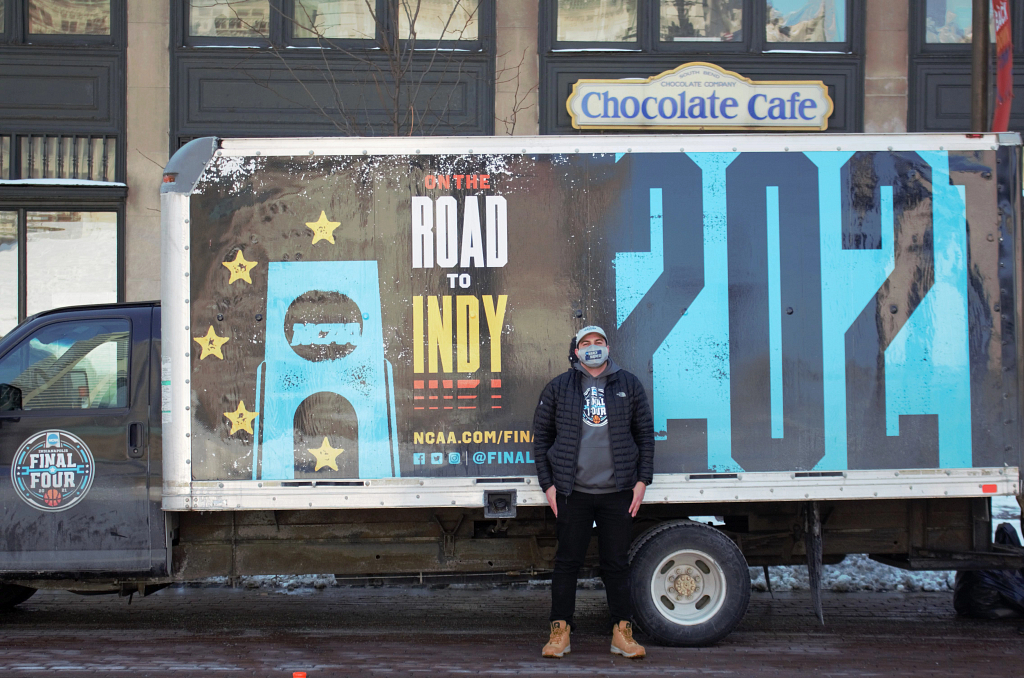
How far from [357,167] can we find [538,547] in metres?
2.66

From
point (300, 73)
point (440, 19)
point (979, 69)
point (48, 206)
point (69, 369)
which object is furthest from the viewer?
point (440, 19)

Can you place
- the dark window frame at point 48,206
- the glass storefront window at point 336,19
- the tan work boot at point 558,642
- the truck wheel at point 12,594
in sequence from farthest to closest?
the glass storefront window at point 336,19
the dark window frame at point 48,206
the truck wheel at point 12,594
the tan work boot at point 558,642

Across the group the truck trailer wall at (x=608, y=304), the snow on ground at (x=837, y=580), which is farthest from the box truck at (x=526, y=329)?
the snow on ground at (x=837, y=580)

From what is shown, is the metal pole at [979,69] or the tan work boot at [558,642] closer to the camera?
the tan work boot at [558,642]

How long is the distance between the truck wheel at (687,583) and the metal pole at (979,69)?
4.16 meters

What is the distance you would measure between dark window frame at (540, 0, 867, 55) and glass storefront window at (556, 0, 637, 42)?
74 mm

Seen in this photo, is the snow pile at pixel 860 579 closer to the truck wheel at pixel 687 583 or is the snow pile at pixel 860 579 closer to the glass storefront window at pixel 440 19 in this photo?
the truck wheel at pixel 687 583

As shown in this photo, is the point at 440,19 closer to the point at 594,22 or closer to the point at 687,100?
the point at 594,22

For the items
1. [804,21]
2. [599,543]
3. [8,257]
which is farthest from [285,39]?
[599,543]

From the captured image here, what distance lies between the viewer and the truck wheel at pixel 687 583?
526 cm

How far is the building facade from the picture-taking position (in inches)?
438

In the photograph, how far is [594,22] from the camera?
11562mm

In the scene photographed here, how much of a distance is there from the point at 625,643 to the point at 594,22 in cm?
889

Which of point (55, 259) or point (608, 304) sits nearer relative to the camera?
point (608, 304)
